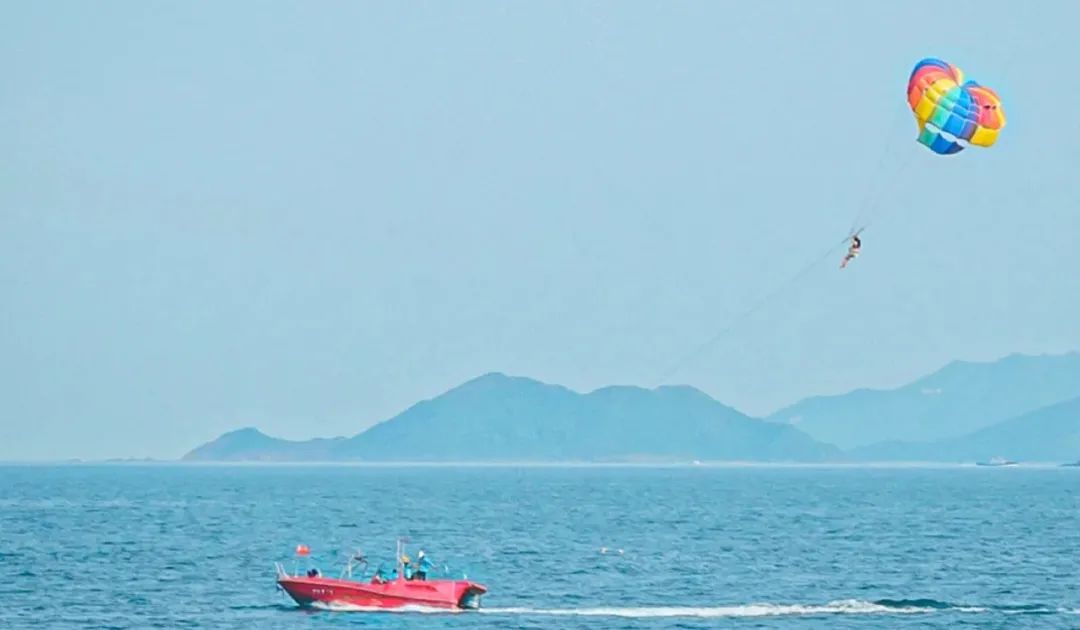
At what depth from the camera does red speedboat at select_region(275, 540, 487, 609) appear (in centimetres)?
7906

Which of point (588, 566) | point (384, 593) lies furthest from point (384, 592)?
point (588, 566)

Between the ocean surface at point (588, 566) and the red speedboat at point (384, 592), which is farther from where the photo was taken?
the red speedboat at point (384, 592)

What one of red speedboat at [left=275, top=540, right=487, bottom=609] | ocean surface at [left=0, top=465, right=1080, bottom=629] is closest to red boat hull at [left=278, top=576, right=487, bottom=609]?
red speedboat at [left=275, top=540, right=487, bottom=609]

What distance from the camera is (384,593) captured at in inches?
3142

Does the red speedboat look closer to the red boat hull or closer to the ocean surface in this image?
the red boat hull

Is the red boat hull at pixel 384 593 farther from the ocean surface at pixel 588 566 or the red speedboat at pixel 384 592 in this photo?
the ocean surface at pixel 588 566

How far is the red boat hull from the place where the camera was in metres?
79.1

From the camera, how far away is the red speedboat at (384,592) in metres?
79.1

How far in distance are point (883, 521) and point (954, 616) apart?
248ft

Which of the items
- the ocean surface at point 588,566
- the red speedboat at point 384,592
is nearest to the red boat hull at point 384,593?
the red speedboat at point 384,592

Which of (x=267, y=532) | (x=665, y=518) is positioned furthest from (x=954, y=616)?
(x=665, y=518)

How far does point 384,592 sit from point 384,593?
4 centimetres

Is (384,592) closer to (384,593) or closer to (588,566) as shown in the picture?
(384,593)

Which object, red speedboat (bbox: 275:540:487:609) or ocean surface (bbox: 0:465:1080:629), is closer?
ocean surface (bbox: 0:465:1080:629)
